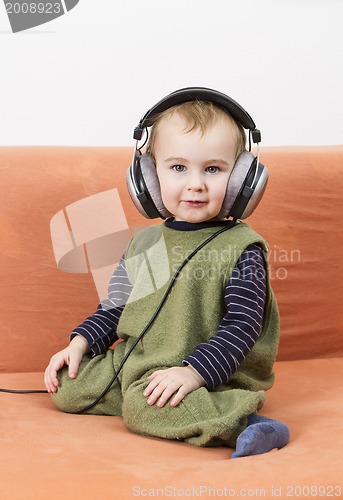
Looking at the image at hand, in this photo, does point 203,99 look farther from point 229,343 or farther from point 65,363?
point 65,363

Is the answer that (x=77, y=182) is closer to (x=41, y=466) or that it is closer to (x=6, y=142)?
(x=6, y=142)

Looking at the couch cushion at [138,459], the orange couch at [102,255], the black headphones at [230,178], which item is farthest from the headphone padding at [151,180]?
the couch cushion at [138,459]

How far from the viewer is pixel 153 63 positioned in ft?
6.39

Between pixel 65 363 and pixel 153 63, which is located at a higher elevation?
pixel 153 63

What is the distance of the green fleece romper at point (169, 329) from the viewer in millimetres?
1296

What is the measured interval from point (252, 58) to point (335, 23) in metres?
0.25

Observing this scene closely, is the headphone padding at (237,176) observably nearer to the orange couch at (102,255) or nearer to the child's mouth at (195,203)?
the child's mouth at (195,203)

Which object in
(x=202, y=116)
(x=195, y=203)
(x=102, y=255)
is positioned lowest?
(x=102, y=255)

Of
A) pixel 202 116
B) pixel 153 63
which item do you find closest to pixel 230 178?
pixel 202 116

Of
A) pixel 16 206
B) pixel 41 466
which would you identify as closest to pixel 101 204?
pixel 16 206

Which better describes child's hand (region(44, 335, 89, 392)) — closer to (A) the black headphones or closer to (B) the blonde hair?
(A) the black headphones

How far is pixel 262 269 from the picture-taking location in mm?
1356

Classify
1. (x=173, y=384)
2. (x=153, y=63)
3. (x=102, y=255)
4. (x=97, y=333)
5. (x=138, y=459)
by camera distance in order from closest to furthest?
(x=138, y=459) → (x=173, y=384) → (x=97, y=333) → (x=102, y=255) → (x=153, y=63)

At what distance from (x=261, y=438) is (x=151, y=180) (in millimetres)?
508
